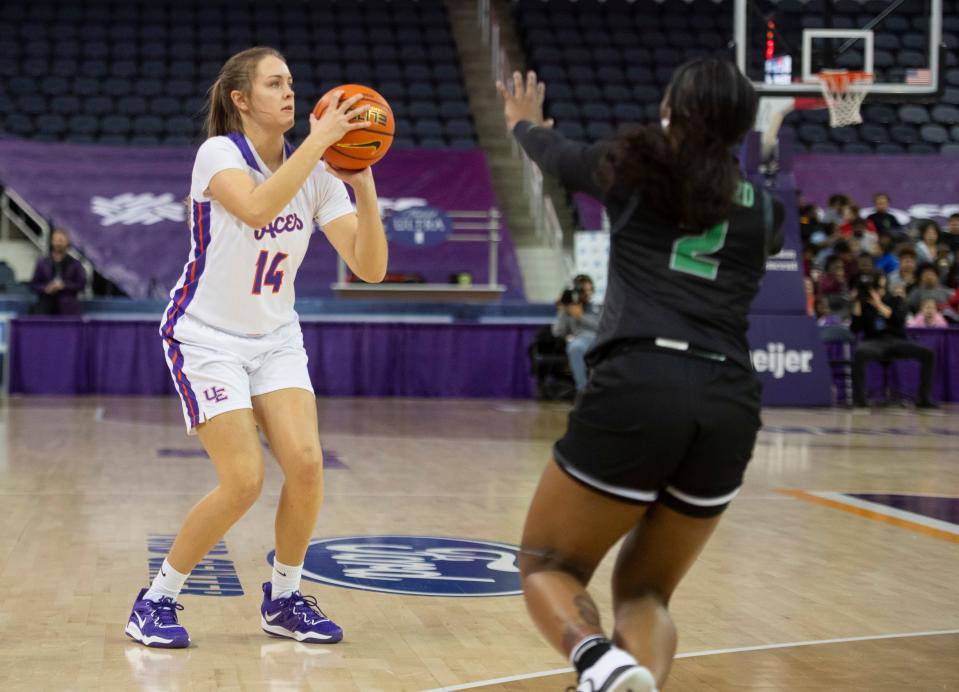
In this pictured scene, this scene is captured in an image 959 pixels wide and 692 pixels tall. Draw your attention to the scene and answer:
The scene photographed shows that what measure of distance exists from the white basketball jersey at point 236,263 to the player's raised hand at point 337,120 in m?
0.29

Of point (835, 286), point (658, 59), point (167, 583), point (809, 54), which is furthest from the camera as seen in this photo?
point (658, 59)

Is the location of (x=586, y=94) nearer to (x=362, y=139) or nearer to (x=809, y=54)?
(x=809, y=54)

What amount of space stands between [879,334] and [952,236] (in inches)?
141

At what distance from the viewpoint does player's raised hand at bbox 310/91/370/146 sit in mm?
3938

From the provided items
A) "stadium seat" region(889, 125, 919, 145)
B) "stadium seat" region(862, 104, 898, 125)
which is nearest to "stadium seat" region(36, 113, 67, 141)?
"stadium seat" region(862, 104, 898, 125)

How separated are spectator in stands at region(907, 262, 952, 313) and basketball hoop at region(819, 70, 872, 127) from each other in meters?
2.91

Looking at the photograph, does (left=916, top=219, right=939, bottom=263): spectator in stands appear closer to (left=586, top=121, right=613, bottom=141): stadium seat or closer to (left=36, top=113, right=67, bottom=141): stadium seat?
(left=586, top=121, right=613, bottom=141): stadium seat

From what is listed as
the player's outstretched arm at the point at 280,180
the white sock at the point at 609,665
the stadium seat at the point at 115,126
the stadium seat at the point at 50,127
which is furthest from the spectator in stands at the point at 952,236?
the white sock at the point at 609,665

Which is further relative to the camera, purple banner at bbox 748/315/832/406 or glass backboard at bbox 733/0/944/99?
purple banner at bbox 748/315/832/406

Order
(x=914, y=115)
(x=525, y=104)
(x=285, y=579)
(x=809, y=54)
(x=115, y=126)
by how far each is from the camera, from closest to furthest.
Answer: (x=525, y=104) → (x=285, y=579) → (x=809, y=54) → (x=115, y=126) → (x=914, y=115)

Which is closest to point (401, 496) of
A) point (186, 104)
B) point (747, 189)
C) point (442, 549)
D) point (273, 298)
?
point (442, 549)

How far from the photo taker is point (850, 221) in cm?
1773

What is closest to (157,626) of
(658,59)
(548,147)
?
(548,147)

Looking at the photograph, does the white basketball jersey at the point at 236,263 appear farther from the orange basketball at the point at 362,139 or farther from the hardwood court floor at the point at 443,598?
the hardwood court floor at the point at 443,598
